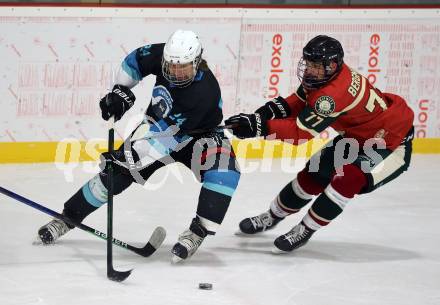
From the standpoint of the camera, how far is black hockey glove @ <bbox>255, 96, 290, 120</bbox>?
438cm

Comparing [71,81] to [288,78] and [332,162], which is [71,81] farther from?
[332,162]

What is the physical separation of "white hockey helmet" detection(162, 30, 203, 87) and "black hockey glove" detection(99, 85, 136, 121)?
21 cm

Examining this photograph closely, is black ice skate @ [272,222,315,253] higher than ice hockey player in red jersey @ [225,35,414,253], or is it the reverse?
ice hockey player in red jersey @ [225,35,414,253]

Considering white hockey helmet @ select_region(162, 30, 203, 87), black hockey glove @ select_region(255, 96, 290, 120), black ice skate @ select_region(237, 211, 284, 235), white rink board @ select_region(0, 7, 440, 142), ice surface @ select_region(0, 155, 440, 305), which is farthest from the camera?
white rink board @ select_region(0, 7, 440, 142)

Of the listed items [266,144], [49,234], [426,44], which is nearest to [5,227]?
[49,234]

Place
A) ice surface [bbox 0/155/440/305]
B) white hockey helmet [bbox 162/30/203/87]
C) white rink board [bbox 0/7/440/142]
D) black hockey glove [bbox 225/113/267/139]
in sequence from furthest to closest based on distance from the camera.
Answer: white rink board [bbox 0/7/440/142] < black hockey glove [bbox 225/113/267/139] < white hockey helmet [bbox 162/30/203/87] < ice surface [bbox 0/155/440/305]

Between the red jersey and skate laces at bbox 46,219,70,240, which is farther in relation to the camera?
skate laces at bbox 46,219,70,240

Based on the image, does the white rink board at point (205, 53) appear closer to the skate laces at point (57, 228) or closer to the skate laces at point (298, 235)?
the skate laces at point (57, 228)

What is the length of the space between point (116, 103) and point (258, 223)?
36.7 inches

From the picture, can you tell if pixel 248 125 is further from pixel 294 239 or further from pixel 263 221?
pixel 263 221

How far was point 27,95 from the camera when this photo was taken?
557 cm

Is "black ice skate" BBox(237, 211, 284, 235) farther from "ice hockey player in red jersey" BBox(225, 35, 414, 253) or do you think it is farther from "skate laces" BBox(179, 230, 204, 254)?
"skate laces" BBox(179, 230, 204, 254)

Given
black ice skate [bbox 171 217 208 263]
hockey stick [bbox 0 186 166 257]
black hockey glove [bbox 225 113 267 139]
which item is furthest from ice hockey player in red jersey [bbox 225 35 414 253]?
hockey stick [bbox 0 186 166 257]

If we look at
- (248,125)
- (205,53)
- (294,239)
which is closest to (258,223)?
(294,239)
